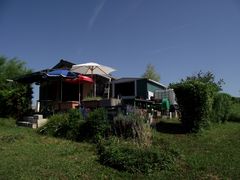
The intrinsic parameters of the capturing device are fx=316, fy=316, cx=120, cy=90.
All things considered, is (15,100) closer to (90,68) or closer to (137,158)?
(90,68)

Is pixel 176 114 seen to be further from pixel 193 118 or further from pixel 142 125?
pixel 142 125

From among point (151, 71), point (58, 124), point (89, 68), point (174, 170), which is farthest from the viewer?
point (151, 71)

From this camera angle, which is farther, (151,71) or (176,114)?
(151,71)

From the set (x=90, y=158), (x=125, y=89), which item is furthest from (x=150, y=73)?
(x=90, y=158)

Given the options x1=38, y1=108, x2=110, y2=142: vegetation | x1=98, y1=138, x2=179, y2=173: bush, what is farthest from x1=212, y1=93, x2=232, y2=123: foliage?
x1=98, y1=138, x2=179, y2=173: bush

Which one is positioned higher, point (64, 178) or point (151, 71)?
point (151, 71)

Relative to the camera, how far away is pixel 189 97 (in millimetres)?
12953

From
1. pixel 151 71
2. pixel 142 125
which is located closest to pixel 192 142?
pixel 142 125

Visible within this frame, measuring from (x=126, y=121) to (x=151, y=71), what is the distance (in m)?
46.3

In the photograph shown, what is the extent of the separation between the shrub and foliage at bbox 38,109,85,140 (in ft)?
1.64

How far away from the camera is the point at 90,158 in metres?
8.63

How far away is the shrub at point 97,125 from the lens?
440 inches

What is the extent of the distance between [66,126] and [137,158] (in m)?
5.11

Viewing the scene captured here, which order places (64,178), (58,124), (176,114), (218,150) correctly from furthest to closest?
(176,114) < (58,124) < (218,150) < (64,178)
